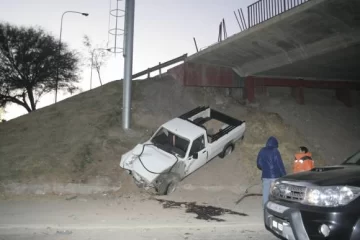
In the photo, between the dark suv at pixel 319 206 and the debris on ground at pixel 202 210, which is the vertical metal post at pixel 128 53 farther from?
the dark suv at pixel 319 206

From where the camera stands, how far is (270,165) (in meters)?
8.00

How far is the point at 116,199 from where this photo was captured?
33.8ft

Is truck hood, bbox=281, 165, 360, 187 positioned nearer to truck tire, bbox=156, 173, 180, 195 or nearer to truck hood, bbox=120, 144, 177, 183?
truck hood, bbox=120, 144, 177, 183

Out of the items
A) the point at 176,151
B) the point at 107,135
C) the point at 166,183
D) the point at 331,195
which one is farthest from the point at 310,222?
the point at 107,135

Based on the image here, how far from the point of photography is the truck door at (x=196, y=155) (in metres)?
11.2

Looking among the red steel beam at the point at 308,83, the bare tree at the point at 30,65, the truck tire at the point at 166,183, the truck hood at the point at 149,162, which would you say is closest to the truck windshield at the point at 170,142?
the truck hood at the point at 149,162

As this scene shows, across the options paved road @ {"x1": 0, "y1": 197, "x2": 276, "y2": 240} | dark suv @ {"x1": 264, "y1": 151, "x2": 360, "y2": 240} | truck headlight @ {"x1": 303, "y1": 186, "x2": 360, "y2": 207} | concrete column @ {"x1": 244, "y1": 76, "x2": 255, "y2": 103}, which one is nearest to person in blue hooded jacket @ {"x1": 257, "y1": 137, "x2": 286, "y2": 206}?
paved road @ {"x1": 0, "y1": 197, "x2": 276, "y2": 240}

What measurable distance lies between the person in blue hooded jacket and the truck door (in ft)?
10.9

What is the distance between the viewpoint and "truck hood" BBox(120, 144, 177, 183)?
10.3m

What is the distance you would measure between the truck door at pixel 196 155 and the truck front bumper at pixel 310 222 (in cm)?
648

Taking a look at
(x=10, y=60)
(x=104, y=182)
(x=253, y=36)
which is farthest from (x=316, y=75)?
(x=10, y=60)

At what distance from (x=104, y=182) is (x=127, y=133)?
3899 mm

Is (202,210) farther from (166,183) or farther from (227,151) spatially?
(227,151)

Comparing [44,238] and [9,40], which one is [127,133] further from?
[9,40]
